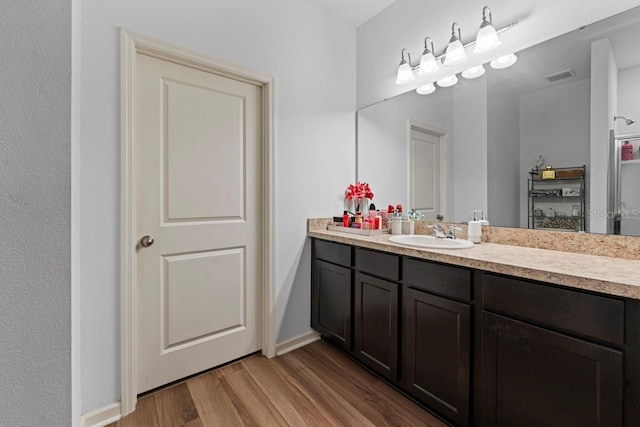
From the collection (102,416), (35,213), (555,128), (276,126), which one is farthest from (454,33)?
(102,416)

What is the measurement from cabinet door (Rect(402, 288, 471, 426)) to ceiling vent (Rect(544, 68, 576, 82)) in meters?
1.26

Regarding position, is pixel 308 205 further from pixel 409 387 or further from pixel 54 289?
pixel 54 289

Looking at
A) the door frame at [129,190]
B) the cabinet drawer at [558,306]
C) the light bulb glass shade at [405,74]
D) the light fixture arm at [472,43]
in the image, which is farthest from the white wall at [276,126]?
the cabinet drawer at [558,306]

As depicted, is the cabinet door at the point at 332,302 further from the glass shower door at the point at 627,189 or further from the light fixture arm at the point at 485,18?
the light fixture arm at the point at 485,18

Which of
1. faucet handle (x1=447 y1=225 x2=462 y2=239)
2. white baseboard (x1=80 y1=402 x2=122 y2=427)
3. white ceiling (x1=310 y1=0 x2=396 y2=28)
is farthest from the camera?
white ceiling (x1=310 y1=0 x2=396 y2=28)

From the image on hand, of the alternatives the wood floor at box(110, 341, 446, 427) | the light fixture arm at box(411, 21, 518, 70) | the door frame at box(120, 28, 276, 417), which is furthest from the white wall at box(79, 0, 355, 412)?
the light fixture arm at box(411, 21, 518, 70)

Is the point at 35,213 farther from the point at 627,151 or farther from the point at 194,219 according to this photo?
the point at 627,151

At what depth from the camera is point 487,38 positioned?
1.70 m

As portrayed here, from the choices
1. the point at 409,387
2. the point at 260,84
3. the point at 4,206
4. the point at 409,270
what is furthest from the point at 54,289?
the point at 260,84

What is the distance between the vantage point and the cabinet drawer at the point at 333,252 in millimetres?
1988

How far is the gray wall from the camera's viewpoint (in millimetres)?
684

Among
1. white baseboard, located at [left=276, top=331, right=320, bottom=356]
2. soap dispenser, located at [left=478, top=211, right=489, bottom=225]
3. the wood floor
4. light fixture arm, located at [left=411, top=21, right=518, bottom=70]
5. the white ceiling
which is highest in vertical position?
the white ceiling

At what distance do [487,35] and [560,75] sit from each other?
1.46ft

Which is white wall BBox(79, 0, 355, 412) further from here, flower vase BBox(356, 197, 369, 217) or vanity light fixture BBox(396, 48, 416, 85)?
vanity light fixture BBox(396, 48, 416, 85)
